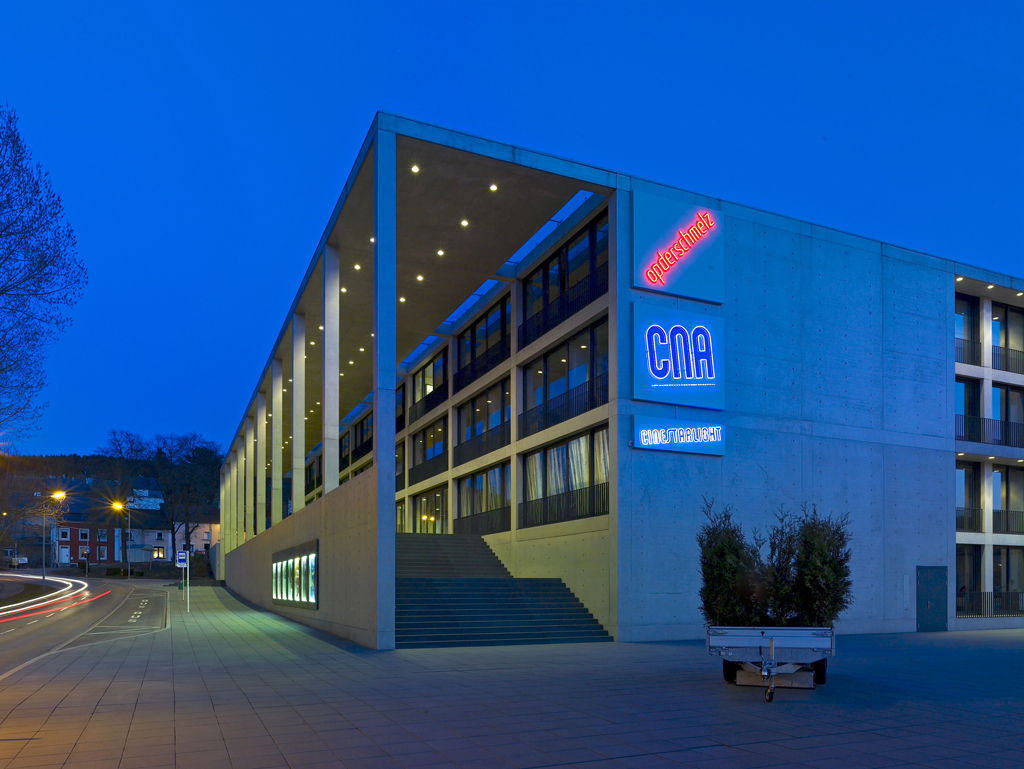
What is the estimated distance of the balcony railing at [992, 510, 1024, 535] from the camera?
29000mm

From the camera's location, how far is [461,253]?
86.8 feet

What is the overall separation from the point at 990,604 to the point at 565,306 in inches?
681

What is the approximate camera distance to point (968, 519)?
92.8 feet

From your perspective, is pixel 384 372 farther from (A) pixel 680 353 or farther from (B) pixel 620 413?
(A) pixel 680 353

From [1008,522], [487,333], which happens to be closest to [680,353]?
[487,333]

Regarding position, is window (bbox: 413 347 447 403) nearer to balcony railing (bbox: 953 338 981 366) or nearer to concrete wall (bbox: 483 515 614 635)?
concrete wall (bbox: 483 515 614 635)

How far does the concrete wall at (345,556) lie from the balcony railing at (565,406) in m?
6.82

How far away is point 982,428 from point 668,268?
46.1 feet

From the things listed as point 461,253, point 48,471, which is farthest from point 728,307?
point 48,471

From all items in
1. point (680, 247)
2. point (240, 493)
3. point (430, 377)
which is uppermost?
point (680, 247)

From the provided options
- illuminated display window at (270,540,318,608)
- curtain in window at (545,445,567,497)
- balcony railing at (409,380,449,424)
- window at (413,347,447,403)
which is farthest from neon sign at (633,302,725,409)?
window at (413,347,447,403)

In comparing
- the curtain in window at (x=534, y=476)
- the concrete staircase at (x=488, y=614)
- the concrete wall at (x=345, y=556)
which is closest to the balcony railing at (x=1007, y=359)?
the curtain in window at (x=534, y=476)

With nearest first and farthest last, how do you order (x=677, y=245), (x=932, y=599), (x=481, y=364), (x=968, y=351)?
(x=677, y=245) < (x=932, y=599) < (x=968, y=351) < (x=481, y=364)

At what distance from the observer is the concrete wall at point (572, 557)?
68.8ft
